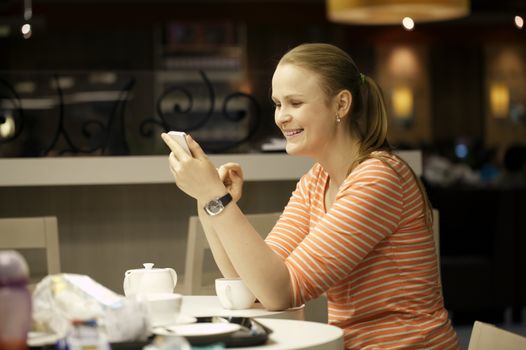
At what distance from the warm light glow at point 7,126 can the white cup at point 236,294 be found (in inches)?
103

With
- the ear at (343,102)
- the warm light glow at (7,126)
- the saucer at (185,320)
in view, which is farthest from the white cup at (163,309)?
the warm light glow at (7,126)

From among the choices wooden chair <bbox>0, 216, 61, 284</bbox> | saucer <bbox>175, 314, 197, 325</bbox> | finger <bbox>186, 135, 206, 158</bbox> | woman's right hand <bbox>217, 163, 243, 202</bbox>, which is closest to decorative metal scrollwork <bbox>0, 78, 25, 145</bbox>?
wooden chair <bbox>0, 216, 61, 284</bbox>

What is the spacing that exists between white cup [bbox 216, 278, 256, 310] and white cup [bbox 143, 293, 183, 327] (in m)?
0.28

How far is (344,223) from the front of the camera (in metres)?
1.92

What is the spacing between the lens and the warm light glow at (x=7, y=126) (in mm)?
4297

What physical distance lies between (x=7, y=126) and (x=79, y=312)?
315cm

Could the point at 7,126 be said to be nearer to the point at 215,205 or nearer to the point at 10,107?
the point at 10,107

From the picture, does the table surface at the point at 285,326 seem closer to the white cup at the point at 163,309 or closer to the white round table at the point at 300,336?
the white round table at the point at 300,336

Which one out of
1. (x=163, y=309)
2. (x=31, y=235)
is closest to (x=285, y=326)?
(x=163, y=309)

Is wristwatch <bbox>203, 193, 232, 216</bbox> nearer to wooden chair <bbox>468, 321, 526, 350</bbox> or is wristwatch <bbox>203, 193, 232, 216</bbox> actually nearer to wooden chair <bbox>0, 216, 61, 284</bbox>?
wooden chair <bbox>468, 321, 526, 350</bbox>

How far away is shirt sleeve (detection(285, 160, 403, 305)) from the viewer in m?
1.91

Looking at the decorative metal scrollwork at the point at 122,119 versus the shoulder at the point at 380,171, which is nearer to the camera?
the shoulder at the point at 380,171

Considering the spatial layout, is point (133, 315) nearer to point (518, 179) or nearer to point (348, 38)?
point (518, 179)

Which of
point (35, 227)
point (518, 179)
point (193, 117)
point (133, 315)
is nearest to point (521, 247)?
point (518, 179)
